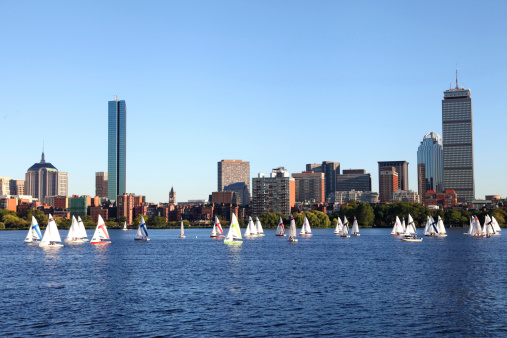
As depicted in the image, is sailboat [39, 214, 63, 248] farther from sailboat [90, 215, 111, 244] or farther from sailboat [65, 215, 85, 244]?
sailboat [90, 215, 111, 244]

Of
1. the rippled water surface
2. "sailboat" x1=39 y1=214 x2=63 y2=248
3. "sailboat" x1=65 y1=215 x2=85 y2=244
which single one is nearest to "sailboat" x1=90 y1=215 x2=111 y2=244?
"sailboat" x1=65 y1=215 x2=85 y2=244

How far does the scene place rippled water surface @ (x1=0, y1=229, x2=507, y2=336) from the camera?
174ft

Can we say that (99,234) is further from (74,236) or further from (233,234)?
(233,234)

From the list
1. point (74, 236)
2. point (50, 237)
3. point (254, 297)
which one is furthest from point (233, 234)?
point (254, 297)

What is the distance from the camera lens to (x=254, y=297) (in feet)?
222

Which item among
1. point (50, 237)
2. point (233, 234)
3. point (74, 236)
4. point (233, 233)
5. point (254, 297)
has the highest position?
point (50, 237)

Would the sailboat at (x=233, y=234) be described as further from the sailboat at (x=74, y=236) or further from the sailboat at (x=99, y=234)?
the sailboat at (x=74, y=236)

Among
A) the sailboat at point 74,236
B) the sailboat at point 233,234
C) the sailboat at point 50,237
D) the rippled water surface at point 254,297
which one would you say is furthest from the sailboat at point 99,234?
the rippled water surface at point 254,297

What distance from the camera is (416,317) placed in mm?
56812

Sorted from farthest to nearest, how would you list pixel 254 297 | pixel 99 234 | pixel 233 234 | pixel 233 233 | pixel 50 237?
pixel 99 234 < pixel 233 233 < pixel 233 234 < pixel 50 237 < pixel 254 297

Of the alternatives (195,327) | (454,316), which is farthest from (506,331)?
Answer: (195,327)

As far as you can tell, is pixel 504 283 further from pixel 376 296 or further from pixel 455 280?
pixel 376 296

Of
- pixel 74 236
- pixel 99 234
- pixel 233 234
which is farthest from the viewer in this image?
pixel 99 234

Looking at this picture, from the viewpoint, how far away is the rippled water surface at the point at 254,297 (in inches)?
2085
